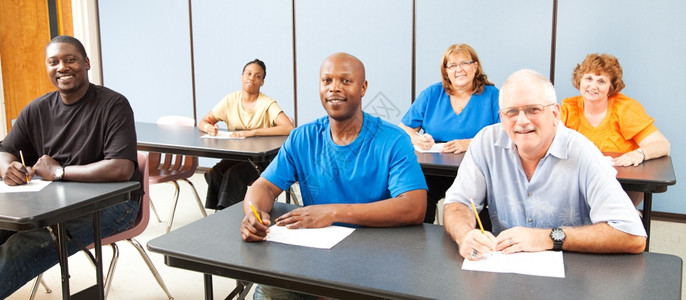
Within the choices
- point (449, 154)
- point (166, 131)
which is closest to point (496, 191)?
point (449, 154)

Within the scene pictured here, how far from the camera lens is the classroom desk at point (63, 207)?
1877mm

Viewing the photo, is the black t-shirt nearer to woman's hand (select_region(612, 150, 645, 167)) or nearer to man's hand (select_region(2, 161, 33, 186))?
man's hand (select_region(2, 161, 33, 186))

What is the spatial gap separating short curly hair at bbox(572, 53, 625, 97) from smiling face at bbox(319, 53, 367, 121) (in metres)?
1.73

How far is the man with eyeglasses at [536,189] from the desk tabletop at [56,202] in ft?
4.34

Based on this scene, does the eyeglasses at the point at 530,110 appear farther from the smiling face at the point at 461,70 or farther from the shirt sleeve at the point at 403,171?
the smiling face at the point at 461,70

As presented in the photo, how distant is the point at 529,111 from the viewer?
5.33 ft

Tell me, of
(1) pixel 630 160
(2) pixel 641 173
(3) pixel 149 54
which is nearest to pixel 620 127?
(1) pixel 630 160

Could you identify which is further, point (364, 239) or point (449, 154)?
point (449, 154)

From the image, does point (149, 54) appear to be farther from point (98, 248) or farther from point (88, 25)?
point (98, 248)

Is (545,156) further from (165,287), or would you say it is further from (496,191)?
(165,287)

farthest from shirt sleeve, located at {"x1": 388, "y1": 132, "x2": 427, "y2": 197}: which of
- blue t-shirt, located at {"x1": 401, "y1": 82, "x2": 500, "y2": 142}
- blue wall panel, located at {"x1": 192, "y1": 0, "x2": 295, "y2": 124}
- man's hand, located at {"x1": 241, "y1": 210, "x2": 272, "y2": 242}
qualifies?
blue wall panel, located at {"x1": 192, "y1": 0, "x2": 295, "y2": 124}

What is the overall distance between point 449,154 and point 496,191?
1.23 meters

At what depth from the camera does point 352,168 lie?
6.55ft

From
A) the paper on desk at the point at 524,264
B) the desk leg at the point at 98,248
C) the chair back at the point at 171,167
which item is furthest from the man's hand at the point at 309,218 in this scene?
the chair back at the point at 171,167
